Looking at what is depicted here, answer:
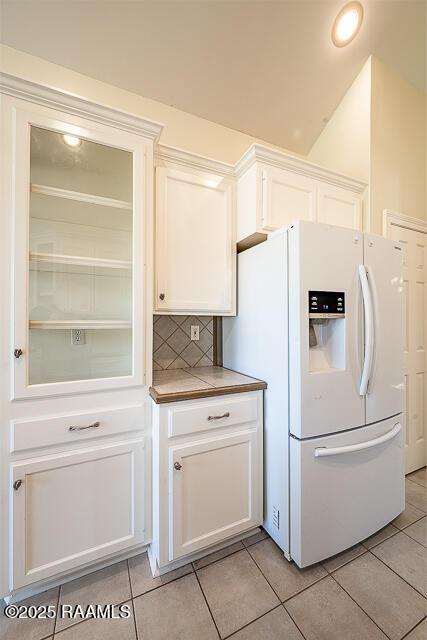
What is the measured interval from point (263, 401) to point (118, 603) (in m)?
1.15

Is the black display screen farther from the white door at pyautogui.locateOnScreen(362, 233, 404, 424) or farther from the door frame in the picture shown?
the door frame

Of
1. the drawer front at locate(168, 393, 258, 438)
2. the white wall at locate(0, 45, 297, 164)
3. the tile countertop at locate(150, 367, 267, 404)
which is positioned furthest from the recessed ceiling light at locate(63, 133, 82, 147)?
the drawer front at locate(168, 393, 258, 438)

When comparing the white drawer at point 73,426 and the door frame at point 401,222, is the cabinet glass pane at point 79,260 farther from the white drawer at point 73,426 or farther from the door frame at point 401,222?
the door frame at point 401,222

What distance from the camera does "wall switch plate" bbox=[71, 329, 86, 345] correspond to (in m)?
1.41

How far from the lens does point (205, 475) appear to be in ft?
4.65

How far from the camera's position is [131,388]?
140 centimetres

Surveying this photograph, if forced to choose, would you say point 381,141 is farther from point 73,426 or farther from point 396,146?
point 73,426

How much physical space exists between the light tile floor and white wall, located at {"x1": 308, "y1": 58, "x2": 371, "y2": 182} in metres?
2.51

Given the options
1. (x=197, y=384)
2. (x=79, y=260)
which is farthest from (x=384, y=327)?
(x=79, y=260)

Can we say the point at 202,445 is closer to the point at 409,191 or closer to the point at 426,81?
the point at 409,191

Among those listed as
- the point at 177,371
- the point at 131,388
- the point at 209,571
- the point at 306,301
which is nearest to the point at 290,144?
the point at 306,301

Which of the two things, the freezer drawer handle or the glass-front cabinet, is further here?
the freezer drawer handle

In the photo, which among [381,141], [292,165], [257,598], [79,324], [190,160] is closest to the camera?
[257,598]

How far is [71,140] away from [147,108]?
2.95ft
